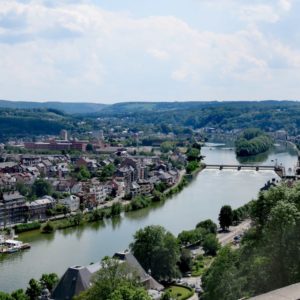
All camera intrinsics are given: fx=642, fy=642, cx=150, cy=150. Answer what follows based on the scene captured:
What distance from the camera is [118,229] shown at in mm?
12836

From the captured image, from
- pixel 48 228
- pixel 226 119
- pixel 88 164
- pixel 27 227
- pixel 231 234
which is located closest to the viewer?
pixel 231 234

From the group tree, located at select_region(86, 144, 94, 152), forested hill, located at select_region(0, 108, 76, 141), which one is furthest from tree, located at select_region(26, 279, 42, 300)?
forested hill, located at select_region(0, 108, 76, 141)

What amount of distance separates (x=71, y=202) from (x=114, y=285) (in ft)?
33.5

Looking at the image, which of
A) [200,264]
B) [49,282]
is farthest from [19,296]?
[200,264]

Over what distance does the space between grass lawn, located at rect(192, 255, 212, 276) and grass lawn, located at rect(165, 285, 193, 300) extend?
0.81 m

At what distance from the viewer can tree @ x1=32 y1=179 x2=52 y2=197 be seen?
1675 cm

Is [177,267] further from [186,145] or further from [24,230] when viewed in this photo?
[186,145]

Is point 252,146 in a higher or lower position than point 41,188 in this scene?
higher

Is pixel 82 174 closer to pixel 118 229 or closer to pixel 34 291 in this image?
pixel 118 229

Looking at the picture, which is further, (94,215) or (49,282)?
(94,215)

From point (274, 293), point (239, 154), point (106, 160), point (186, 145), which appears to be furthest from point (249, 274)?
point (186, 145)

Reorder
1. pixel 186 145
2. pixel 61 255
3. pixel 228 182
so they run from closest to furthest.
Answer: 1. pixel 61 255
2. pixel 228 182
3. pixel 186 145

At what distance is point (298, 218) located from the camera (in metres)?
4.77

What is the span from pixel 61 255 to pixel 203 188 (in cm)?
900
